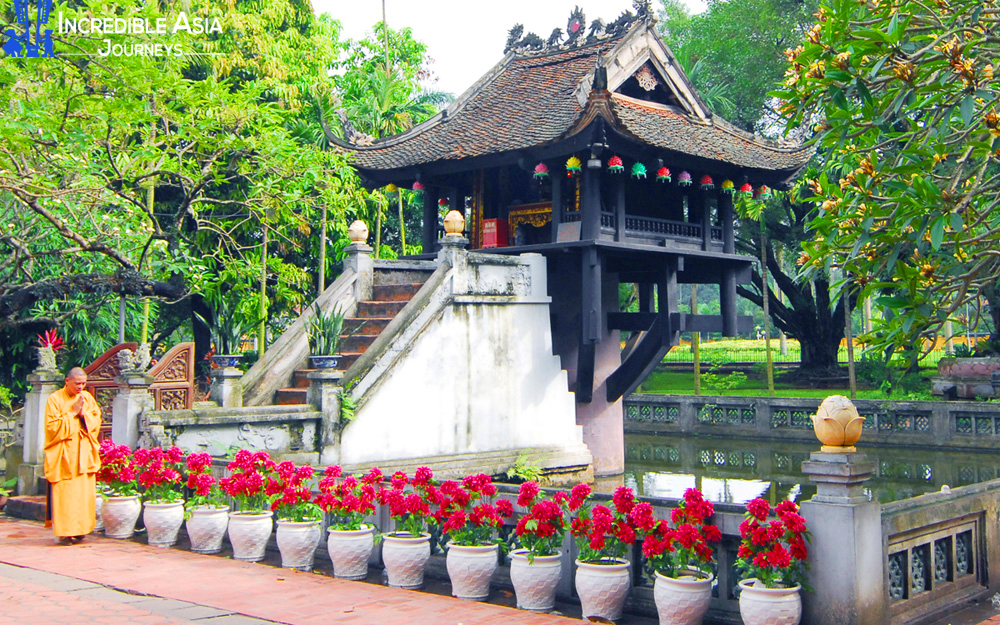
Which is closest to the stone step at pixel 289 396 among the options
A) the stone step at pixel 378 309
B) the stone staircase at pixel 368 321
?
the stone staircase at pixel 368 321

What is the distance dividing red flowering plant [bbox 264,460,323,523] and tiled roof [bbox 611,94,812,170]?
853cm

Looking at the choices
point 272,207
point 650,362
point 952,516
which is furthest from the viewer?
point 650,362

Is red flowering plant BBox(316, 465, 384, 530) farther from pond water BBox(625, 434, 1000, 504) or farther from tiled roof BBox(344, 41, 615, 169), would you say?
tiled roof BBox(344, 41, 615, 169)

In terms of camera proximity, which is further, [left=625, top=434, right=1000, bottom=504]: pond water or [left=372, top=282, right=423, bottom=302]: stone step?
[left=625, top=434, right=1000, bottom=504]: pond water

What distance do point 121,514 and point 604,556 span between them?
5156 mm

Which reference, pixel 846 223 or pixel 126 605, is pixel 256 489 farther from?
pixel 846 223

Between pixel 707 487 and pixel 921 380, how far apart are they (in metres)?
12.7

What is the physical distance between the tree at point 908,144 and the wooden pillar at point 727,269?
9913mm

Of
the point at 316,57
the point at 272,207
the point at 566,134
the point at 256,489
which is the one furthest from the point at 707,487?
the point at 316,57

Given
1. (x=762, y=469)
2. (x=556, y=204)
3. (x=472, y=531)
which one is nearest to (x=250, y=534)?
(x=472, y=531)

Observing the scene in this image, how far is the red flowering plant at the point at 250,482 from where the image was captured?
27.4ft

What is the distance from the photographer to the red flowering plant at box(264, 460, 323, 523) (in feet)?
26.7

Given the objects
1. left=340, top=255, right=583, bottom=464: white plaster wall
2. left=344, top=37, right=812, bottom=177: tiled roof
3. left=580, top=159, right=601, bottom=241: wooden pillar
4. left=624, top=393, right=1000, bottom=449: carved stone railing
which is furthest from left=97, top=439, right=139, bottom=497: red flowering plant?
left=624, top=393, right=1000, bottom=449: carved stone railing

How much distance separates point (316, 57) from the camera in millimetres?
23938
